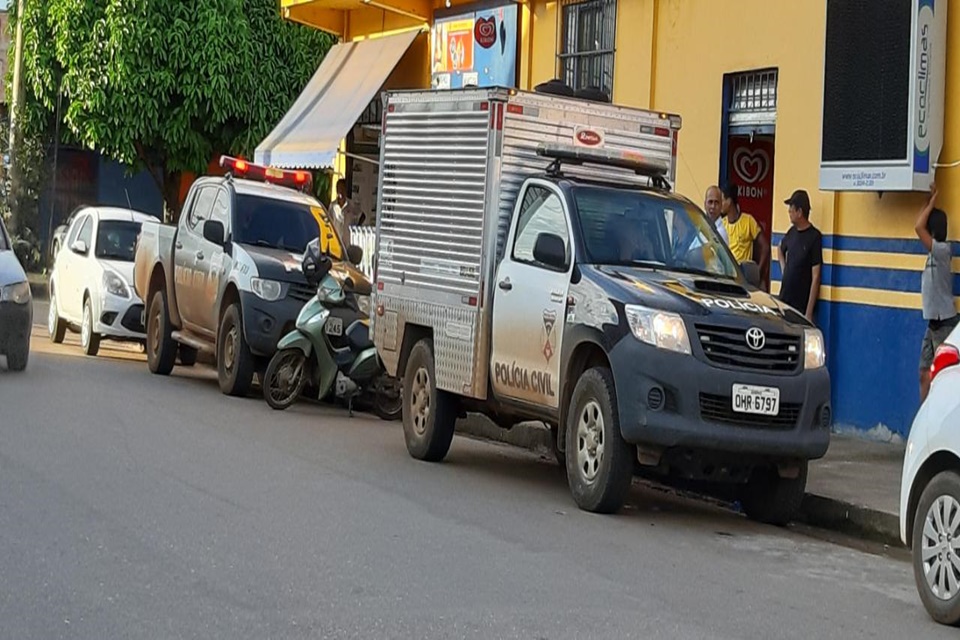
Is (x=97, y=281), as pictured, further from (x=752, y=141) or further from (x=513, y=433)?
(x=752, y=141)

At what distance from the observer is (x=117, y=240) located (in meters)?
21.4

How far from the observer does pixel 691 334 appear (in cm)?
1027

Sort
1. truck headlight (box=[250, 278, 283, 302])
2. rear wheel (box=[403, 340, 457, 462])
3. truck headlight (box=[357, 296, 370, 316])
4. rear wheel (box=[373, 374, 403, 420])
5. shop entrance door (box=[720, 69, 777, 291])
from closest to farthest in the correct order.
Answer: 1. rear wheel (box=[403, 340, 457, 462])
2. rear wheel (box=[373, 374, 403, 420])
3. truck headlight (box=[357, 296, 370, 316])
4. truck headlight (box=[250, 278, 283, 302])
5. shop entrance door (box=[720, 69, 777, 291])

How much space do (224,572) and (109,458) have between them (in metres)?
3.86

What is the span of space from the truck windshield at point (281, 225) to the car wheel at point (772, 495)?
22.8 feet

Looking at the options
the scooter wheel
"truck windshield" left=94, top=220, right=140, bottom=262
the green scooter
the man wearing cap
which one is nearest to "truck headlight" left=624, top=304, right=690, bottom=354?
the man wearing cap

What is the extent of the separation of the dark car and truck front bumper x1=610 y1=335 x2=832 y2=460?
8.20 m

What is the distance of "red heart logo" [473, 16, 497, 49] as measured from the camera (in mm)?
22094

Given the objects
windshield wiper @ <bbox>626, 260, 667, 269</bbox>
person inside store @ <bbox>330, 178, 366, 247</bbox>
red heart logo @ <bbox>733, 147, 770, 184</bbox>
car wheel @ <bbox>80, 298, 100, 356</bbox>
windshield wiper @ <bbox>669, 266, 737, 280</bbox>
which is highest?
red heart logo @ <bbox>733, 147, 770, 184</bbox>

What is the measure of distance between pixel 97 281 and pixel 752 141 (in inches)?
316

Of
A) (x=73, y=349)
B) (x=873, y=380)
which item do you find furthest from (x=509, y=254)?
(x=73, y=349)

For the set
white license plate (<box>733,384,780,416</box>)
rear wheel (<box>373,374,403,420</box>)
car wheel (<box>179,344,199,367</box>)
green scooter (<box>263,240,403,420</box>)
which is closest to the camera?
white license plate (<box>733,384,780,416</box>)

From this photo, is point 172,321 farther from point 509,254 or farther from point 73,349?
point 509,254

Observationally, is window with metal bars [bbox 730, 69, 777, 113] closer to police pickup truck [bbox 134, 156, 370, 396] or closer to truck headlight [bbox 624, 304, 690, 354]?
police pickup truck [bbox 134, 156, 370, 396]
